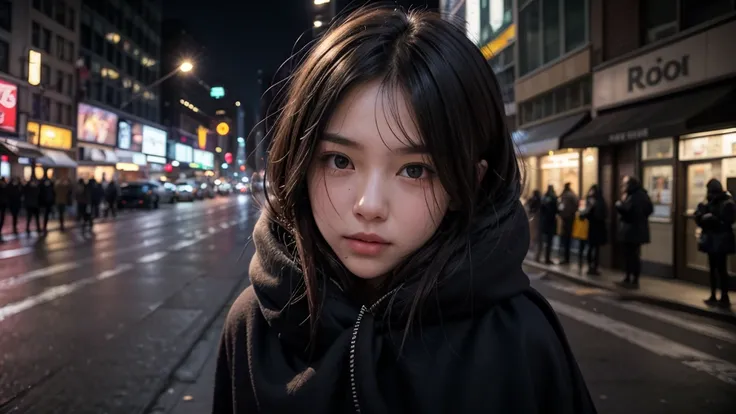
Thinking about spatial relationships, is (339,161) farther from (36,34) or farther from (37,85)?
(36,34)

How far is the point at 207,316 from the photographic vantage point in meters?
7.38

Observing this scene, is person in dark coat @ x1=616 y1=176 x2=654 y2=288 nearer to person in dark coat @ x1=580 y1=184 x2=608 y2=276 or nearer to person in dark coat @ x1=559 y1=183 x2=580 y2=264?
person in dark coat @ x1=580 y1=184 x2=608 y2=276

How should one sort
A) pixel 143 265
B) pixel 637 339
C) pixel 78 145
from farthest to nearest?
pixel 78 145 → pixel 143 265 → pixel 637 339

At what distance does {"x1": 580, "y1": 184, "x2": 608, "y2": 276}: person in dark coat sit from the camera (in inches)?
467

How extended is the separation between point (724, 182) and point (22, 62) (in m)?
36.6

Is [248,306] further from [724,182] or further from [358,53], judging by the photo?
[724,182]

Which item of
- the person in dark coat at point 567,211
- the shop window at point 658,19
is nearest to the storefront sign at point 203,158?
the person in dark coat at point 567,211

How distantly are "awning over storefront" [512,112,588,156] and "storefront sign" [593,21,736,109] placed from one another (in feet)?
3.35

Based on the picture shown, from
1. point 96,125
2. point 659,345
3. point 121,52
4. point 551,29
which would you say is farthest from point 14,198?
point 121,52

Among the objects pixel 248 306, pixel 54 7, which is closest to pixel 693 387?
pixel 248 306

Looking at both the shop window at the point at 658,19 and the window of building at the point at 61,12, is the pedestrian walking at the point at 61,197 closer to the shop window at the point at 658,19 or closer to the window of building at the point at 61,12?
the shop window at the point at 658,19

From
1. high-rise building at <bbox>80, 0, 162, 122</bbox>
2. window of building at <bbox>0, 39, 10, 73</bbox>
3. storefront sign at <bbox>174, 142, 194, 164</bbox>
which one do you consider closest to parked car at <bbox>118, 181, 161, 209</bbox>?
high-rise building at <bbox>80, 0, 162, 122</bbox>

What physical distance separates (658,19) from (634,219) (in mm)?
5079

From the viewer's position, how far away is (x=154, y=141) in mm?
65250
